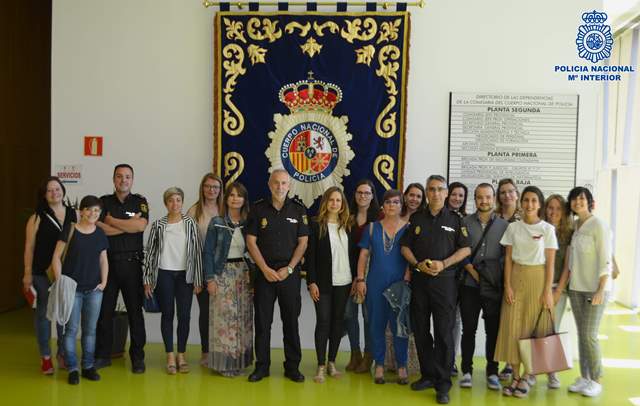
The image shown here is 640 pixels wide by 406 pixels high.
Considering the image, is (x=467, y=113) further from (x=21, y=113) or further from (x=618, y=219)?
(x=21, y=113)

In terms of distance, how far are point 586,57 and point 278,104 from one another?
2.74 m

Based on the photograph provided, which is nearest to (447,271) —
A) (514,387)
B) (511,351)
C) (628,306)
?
(511,351)

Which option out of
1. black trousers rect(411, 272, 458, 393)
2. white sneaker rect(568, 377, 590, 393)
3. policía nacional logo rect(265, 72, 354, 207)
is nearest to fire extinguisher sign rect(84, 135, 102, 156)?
policía nacional logo rect(265, 72, 354, 207)

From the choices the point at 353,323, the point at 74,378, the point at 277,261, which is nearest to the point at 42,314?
the point at 74,378

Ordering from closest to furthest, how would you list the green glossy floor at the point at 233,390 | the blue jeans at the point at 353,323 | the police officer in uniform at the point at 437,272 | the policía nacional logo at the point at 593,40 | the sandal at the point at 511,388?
the green glossy floor at the point at 233,390 < the police officer in uniform at the point at 437,272 < the sandal at the point at 511,388 < the blue jeans at the point at 353,323 < the policía nacional logo at the point at 593,40

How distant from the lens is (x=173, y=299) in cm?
409

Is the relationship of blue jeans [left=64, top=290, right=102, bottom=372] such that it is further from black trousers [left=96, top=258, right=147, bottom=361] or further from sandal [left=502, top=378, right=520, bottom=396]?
sandal [left=502, top=378, right=520, bottom=396]

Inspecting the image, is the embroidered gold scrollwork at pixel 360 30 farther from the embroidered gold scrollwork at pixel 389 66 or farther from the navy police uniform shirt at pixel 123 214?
the navy police uniform shirt at pixel 123 214

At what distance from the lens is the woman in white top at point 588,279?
372 cm

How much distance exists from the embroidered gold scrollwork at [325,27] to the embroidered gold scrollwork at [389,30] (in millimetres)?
396

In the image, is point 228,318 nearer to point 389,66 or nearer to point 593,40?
point 389,66

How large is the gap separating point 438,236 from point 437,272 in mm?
241

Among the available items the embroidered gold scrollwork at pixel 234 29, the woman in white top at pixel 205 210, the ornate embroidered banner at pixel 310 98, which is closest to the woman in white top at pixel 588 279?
the ornate embroidered banner at pixel 310 98

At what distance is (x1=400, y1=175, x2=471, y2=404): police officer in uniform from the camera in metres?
3.69
